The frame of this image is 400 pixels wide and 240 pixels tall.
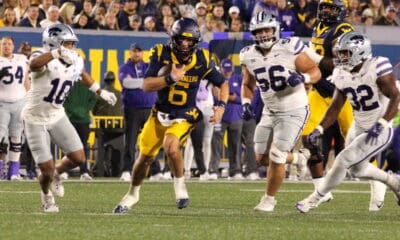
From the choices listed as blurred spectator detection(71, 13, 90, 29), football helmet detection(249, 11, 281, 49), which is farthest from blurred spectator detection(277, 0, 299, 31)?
football helmet detection(249, 11, 281, 49)

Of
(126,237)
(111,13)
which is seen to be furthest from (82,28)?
(126,237)

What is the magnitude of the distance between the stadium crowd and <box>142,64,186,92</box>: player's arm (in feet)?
22.5

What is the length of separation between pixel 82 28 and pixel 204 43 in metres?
1.79

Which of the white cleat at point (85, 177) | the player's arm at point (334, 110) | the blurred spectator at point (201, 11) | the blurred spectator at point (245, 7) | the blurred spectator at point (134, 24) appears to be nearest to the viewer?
the player's arm at point (334, 110)

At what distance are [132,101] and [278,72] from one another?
6059mm

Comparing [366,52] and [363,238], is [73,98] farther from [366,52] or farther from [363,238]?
[363,238]

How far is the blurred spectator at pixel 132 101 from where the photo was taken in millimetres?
16641

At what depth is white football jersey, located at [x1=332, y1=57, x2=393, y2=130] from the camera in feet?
34.2

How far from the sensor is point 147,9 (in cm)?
1955

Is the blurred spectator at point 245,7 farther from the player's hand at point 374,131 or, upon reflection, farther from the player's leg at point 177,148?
the player's hand at point 374,131

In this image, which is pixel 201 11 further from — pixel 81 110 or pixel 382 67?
pixel 382 67

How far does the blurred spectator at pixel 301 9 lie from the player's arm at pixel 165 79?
31.9 ft

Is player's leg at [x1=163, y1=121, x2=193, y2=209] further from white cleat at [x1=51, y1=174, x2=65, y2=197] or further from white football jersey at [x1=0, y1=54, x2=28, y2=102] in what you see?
white football jersey at [x1=0, y1=54, x2=28, y2=102]

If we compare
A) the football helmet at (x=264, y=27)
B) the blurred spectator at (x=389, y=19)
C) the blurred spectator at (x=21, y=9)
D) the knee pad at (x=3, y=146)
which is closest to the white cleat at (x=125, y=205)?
the football helmet at (x=264, y=27)
